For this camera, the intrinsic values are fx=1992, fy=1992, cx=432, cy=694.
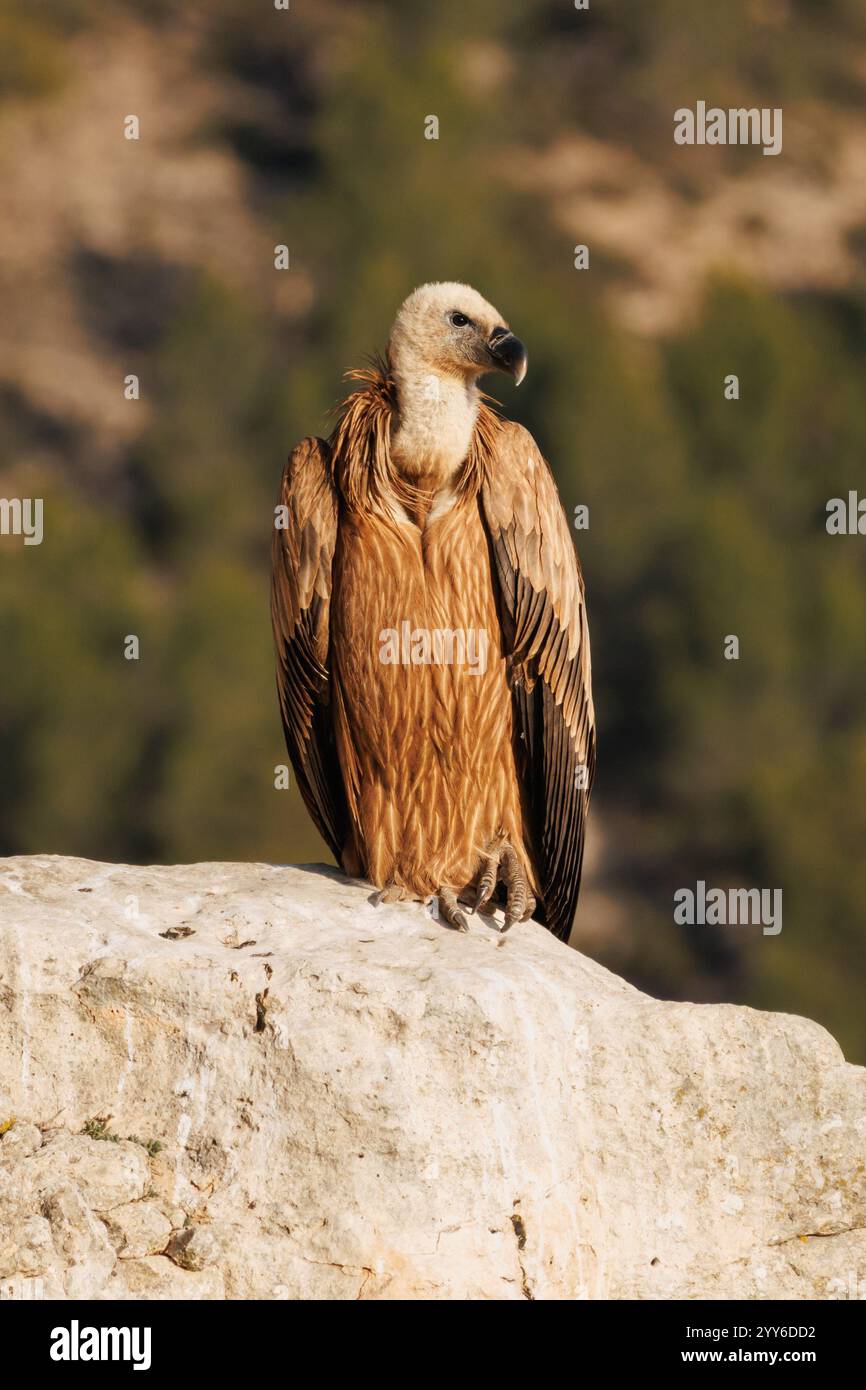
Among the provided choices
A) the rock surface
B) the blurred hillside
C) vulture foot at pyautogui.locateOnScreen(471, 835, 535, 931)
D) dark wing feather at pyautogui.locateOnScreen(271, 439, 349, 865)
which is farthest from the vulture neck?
the blurred hillside

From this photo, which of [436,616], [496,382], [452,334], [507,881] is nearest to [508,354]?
[452,334]

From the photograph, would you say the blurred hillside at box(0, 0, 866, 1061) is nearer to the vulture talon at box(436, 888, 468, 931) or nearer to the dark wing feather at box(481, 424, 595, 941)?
the dark wing feather at box(481, 424, 595, 941)

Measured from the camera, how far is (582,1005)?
555 centimetres

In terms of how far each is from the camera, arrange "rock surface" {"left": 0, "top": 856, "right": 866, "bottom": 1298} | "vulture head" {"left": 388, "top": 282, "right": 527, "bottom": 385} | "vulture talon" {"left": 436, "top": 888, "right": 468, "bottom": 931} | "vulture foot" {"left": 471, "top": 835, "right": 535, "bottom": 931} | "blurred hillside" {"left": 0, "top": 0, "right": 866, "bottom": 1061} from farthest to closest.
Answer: "blurred hillside" {"left": 0, "top": 0, "right": 866, "bottom": 1061}
"vulture head" {"left": 388, "top": 282, "right": 527, "bottom": 385}
"vulture foot" {"left": 471, "top": 835, "right": 535, "bottom": 931}
"vulture talon" {"left": 436, "top": 888, "right": 468, "bottom": 931}
"rock surface" {"left": 0, "top": 856, "right": 866, "bottom": 1298}

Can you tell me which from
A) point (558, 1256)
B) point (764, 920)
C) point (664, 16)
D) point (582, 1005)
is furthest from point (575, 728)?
point (664, 16)

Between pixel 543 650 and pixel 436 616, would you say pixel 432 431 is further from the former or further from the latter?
pixel 543 650

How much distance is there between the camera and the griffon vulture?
21.3ft

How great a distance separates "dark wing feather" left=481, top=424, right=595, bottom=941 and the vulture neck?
15 cm

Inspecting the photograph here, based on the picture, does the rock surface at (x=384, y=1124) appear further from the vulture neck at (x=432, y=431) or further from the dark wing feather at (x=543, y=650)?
the vulture neck at (x=432, y=431)

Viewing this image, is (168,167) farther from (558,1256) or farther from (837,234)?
(558,1256)

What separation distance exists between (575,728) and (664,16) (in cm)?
3381

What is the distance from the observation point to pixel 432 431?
6496 millimetres

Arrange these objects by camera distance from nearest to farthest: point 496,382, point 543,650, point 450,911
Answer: point 450,911
point 543,650
point 496,382

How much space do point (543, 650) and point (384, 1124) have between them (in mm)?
2115
